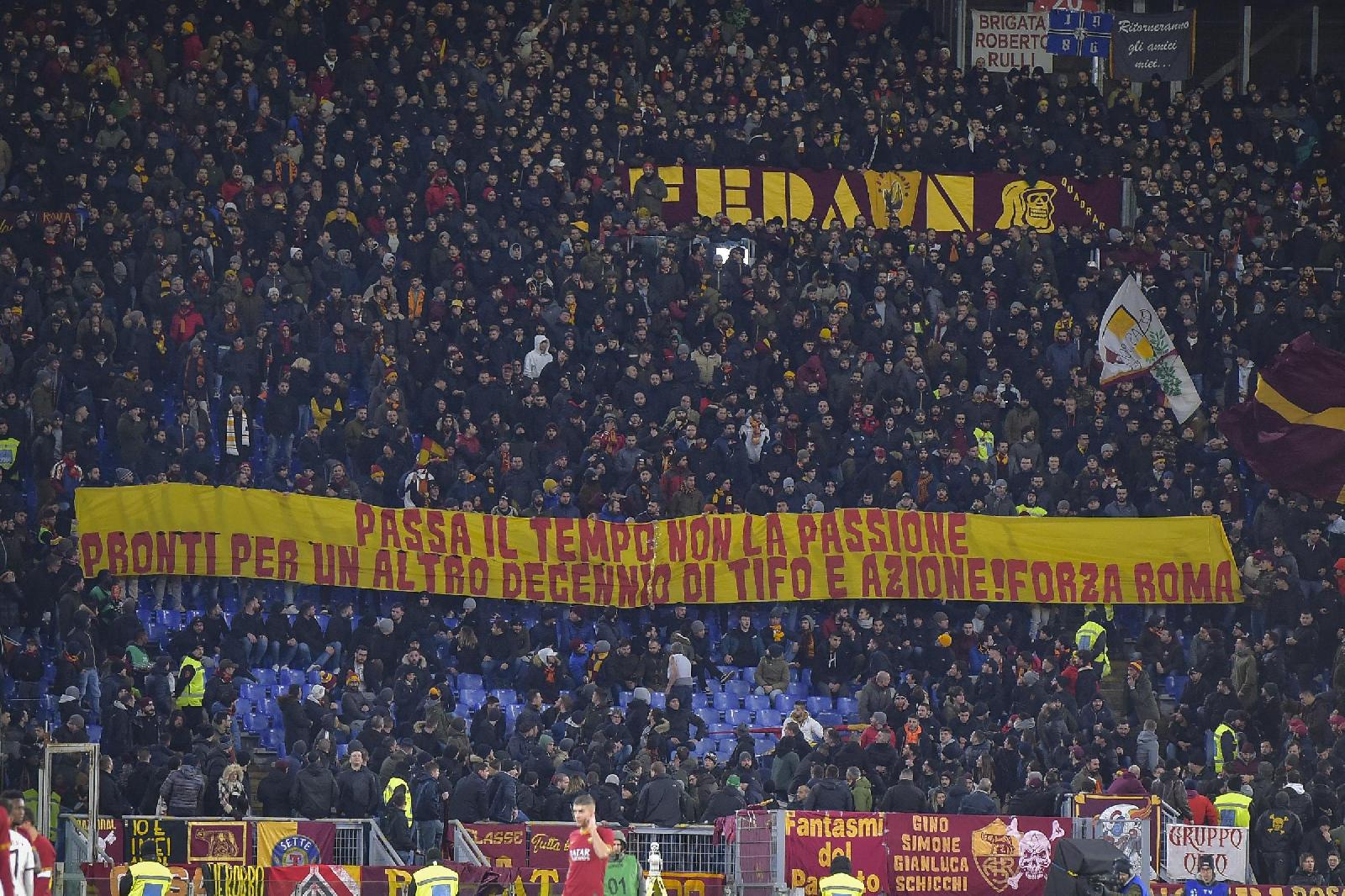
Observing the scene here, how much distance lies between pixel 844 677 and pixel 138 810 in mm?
9227

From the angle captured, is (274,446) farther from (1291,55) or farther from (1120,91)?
(1291,55)

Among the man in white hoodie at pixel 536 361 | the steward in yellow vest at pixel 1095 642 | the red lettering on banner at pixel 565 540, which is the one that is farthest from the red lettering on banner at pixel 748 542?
the steward in yellow vest at pixel 1095 642

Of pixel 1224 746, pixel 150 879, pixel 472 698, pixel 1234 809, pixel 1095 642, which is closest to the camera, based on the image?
pixel 150 879

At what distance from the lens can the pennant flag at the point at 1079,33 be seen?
39750mm

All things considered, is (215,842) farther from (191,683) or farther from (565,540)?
(565,540)

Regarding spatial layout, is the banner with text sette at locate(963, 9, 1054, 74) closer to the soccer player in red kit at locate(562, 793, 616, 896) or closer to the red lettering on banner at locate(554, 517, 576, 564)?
the red lettering on banner at locate(554, 517, 576, 564)

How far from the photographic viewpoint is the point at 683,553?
102 ft

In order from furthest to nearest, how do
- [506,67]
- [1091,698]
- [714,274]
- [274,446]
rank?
[506,67]
[714,274]
[274,446]
[1091,698]

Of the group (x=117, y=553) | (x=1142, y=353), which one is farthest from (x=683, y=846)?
(x=1142, y=353)

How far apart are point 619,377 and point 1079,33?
39.6ft

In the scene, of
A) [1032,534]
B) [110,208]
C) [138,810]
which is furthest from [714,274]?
[138,810]

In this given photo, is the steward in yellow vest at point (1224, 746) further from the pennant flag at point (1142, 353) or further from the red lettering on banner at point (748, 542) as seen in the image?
the pennant flag at point (1142, 353)

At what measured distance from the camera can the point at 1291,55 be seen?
41.6 meters

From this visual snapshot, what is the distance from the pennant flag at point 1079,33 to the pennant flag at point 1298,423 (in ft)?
25.9
